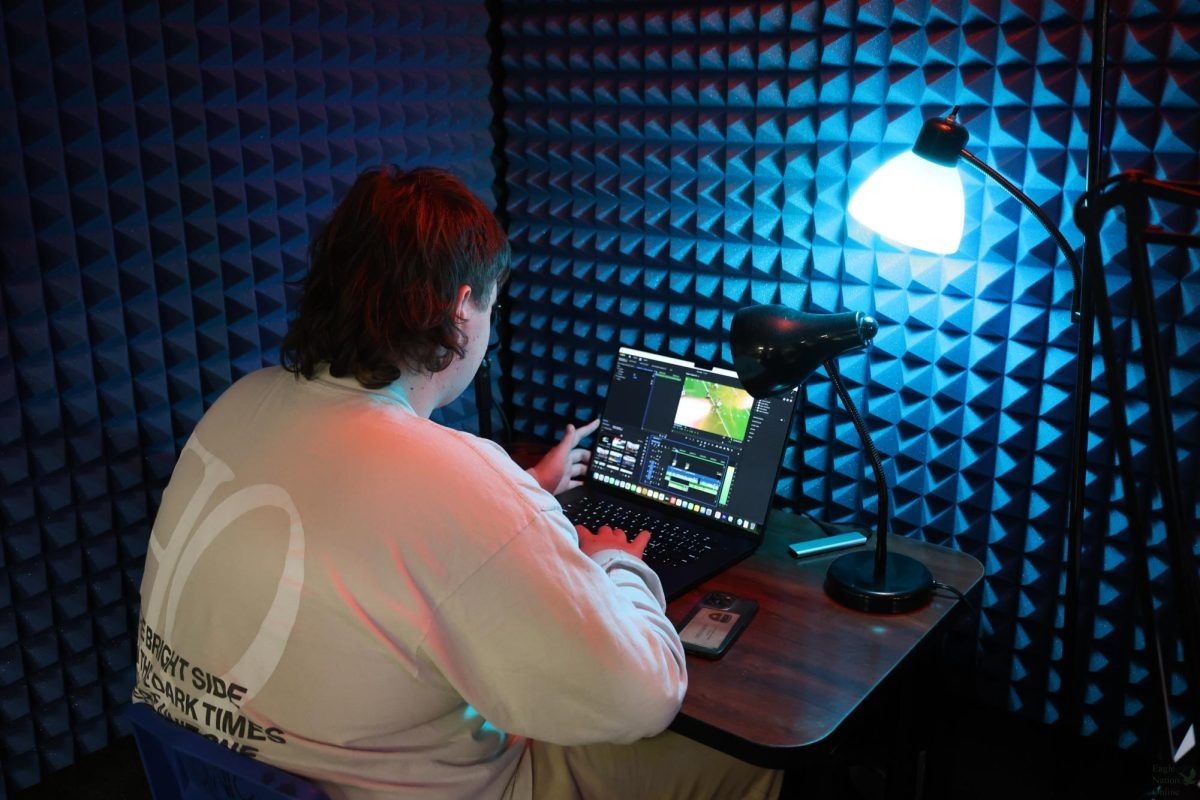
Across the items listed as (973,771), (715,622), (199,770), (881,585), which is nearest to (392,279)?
(199,770)

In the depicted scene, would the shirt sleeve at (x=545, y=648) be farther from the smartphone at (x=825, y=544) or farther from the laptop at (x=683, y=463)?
the smartphone at (x=825, y=544)

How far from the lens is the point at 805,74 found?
2305 millimetres

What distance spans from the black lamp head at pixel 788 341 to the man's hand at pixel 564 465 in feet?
2.09

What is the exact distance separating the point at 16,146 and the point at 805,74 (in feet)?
5.34

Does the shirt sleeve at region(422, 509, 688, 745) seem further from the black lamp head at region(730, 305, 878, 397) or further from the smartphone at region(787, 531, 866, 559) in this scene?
the smartphone at region(787, 531, 866, 559)

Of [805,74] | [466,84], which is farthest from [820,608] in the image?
[466,84]

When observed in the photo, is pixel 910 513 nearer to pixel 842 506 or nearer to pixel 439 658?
pixel 842 506

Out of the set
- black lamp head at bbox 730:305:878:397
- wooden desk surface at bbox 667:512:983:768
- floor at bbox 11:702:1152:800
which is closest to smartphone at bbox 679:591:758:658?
wooden desk surface at bbox 667:512:983:768

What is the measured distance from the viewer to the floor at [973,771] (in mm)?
2320

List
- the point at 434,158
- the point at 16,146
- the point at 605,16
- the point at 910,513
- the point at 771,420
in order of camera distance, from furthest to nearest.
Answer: the point at 434,158 < the point at 605,16 < the point at 910,513 < the point at 771,420 < the point at 16,146

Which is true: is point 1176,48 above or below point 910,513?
above

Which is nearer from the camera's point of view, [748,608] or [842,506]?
[748,608]

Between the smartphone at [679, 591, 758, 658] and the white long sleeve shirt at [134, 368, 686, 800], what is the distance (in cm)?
27

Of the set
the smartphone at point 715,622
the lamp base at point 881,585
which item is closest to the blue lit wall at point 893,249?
the lamp base at point 881,585
